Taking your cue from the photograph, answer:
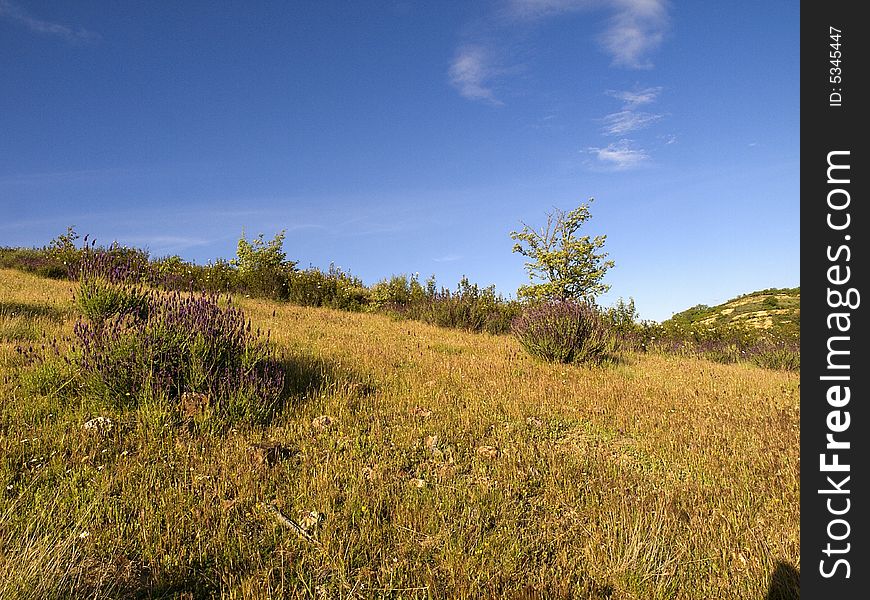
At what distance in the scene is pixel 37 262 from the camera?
55.0 ft

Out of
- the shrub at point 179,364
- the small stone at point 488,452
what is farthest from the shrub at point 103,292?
the small stone at point 488,452

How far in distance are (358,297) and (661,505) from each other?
1484 centimetres

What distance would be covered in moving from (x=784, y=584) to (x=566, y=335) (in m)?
5.90

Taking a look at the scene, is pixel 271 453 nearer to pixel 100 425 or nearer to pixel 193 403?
pixel 193 403

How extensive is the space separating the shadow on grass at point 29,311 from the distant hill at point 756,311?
21.2m

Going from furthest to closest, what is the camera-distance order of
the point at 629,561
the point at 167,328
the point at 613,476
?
the point at 167,328 → the point at 613,476 → the point at 629,561

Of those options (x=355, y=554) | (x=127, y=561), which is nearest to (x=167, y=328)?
(x=127, y=561)

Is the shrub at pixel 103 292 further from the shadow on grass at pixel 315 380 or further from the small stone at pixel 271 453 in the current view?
the small stone at pixel 271 453

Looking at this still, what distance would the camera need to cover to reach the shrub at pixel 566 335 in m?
8.16

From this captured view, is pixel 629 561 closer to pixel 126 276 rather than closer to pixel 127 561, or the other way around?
pixel 127 561

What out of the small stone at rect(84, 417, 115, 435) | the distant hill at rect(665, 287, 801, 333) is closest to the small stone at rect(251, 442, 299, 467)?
the small stone at rect(84, 417, 115, 435)
